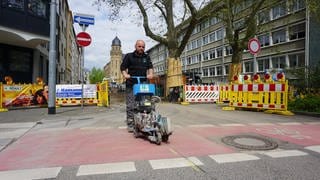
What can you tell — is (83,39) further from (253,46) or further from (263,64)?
(263,64)

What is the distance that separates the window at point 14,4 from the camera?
59.0ft

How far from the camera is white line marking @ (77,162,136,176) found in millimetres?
4664

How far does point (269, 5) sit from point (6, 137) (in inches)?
862

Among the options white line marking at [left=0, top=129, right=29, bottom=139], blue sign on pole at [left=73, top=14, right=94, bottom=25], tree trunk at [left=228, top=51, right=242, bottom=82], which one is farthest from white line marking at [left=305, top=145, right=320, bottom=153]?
tree trunk at [left=228, top=51, right=242, bottom=82]

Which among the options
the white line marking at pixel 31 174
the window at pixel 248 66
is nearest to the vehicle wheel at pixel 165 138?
the white line marking at pixel 31 174

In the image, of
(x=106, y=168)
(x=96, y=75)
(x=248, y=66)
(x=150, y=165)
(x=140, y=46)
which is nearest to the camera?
(x=106, y=168)

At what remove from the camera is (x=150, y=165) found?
196 inches

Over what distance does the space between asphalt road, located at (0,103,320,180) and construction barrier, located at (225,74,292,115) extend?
432 centimetres

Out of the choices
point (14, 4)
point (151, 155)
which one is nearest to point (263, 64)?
point (14, 4)

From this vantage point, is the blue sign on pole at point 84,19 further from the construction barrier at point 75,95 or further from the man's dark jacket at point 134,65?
the man's dark jacket at point 134,65

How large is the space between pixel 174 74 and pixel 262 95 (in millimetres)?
11357

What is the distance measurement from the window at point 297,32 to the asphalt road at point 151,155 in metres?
32.8

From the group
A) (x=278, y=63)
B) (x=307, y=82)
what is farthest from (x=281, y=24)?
(x=307, y=82)

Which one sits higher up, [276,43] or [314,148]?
[276,43]
